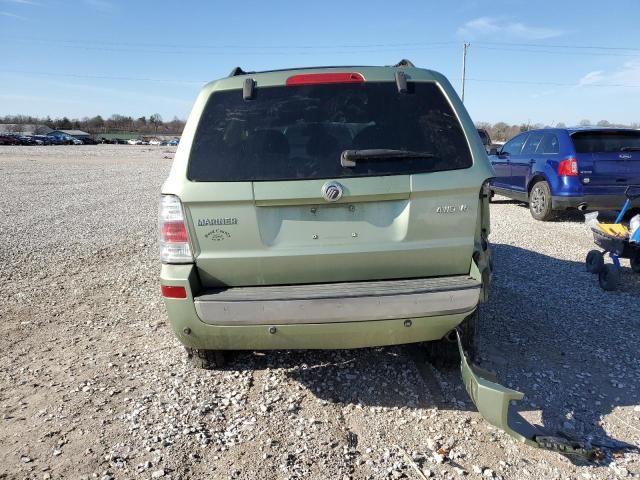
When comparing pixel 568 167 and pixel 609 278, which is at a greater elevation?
pixel 568 167

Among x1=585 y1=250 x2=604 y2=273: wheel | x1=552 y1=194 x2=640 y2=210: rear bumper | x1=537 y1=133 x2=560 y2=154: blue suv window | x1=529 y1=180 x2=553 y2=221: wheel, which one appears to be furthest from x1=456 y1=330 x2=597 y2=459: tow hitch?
x1=537 y1=133 x2=560 y2=154: blue suv window

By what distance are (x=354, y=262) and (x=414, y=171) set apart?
0.64 m

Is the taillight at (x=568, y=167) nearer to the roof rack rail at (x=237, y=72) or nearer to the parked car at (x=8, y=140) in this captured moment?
the roof rack rail at (x=237, y=72)

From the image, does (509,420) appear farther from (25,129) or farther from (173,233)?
(25,129)

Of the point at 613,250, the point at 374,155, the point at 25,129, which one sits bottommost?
the point at 613,250

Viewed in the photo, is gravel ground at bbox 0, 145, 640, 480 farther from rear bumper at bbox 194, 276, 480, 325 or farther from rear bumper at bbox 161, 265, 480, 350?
rear bumper at bbox 194, 276, 480, 325

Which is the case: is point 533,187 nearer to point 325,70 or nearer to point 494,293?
point 494,293

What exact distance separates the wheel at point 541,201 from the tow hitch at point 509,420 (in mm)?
7280

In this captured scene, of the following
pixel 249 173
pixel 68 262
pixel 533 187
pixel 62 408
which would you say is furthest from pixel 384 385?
pixel 533 187

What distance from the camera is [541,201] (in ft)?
30.9

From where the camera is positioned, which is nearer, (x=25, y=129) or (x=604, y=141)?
(x=604, y=141)

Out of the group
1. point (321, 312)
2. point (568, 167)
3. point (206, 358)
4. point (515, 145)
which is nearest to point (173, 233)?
point (321, 312)

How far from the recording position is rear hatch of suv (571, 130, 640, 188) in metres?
8.44

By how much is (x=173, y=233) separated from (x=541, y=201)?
27.3 feet
